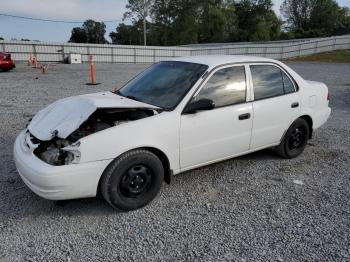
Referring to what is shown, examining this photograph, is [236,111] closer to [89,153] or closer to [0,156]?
[89,153]

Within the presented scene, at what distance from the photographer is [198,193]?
3809 millimetres

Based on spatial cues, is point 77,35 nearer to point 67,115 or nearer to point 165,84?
point 165,84

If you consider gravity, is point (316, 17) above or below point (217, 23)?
above

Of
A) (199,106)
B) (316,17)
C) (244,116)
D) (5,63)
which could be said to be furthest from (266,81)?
(316,17)

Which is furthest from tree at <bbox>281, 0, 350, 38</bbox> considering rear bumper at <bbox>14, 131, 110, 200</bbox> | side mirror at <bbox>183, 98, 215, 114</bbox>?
rear bumper at <bbox>14, 131, 110, 200</bbox>

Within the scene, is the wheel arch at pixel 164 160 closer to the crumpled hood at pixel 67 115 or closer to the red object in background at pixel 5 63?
the crumpled hood at pixel 67 115

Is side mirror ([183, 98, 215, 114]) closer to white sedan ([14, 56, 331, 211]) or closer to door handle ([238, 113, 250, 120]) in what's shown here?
white sedan ([14, 56, 331, 211])

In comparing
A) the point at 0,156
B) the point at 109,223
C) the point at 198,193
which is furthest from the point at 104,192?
the point at 0,156

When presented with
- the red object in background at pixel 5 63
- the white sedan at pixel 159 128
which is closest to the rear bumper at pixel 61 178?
the white sedan at pixel 159 128

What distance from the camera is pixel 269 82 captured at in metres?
4.46

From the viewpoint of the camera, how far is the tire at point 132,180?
3168 millimetres

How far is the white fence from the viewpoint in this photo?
1001 inches

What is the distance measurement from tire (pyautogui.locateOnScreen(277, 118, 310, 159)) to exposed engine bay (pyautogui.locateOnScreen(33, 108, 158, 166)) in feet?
7.46

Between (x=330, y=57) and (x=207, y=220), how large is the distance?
34.0m
